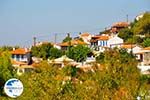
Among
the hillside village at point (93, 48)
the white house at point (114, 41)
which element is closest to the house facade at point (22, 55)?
the hillside village at point (93, 48)

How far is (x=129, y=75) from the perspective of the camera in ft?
46.4

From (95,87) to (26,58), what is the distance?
1989 inches

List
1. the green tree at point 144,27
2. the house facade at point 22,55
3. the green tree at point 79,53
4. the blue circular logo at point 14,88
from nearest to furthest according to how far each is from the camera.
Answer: the blue circular logo at point 14,88 → the green tree at point 79,53 → the green tree at point 144,27 → the house facade at point 22,55

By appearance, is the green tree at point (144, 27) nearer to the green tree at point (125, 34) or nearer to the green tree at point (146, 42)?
the green tree at point (146, 42)

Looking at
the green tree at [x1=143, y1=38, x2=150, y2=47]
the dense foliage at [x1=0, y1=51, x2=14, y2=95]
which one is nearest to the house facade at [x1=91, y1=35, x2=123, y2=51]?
the green tree at [x1=143, y1=38, x2=150, y2=47]

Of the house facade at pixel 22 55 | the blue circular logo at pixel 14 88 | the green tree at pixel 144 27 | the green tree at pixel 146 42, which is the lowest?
the house facade at pixel 22 55

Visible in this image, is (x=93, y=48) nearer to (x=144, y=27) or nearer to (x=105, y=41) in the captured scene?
(x=105, y=41)

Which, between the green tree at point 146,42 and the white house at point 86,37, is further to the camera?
the white house at point 86,37

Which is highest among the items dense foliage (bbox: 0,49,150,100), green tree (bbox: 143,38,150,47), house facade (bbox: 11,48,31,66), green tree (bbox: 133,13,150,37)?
dense foliage (bbox: 0,49,150,100)

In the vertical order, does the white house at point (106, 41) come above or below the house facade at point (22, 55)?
above

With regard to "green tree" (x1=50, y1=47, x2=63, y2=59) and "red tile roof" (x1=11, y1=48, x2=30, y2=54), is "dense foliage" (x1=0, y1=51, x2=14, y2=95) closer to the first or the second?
"green tree" (x1=50, y1=47, x2=63, y2=59)

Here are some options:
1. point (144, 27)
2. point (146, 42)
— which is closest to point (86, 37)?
point (144, 27)

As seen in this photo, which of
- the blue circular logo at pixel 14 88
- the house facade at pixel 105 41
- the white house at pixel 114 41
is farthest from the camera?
the house facade at pixel 105 41

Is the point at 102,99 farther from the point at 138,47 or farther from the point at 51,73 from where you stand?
the point at 138,47
